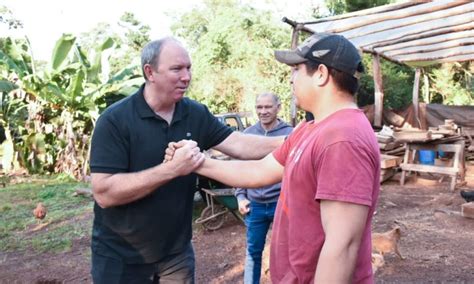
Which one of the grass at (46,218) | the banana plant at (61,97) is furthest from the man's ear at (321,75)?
the banana plant at (61,97)

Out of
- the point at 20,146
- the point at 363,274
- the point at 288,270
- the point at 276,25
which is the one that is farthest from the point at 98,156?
the point at 276,25

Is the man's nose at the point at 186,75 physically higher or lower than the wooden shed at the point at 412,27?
lower

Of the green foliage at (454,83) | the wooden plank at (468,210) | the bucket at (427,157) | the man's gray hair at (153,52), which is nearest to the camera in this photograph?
the man's gray hair at (153,52)

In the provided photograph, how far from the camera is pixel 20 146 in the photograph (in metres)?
13.2

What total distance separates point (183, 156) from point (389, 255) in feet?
12.9

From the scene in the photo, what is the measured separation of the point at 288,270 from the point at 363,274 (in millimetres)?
280

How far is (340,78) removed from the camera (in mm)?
1689

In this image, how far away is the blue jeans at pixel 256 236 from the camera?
13.3 feet

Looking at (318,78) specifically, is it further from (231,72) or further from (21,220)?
(231,72)

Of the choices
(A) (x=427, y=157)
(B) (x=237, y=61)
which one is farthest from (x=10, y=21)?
(A) (x=427, y=157)

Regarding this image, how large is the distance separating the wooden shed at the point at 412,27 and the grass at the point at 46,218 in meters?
4.08

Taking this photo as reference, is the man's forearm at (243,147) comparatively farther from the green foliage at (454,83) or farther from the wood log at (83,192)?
the green foliage at (454,83)

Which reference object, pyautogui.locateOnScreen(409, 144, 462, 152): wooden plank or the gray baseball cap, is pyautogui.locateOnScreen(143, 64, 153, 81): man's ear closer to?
the gray baseball cap

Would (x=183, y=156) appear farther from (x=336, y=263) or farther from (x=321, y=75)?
(x=336, y=263)
